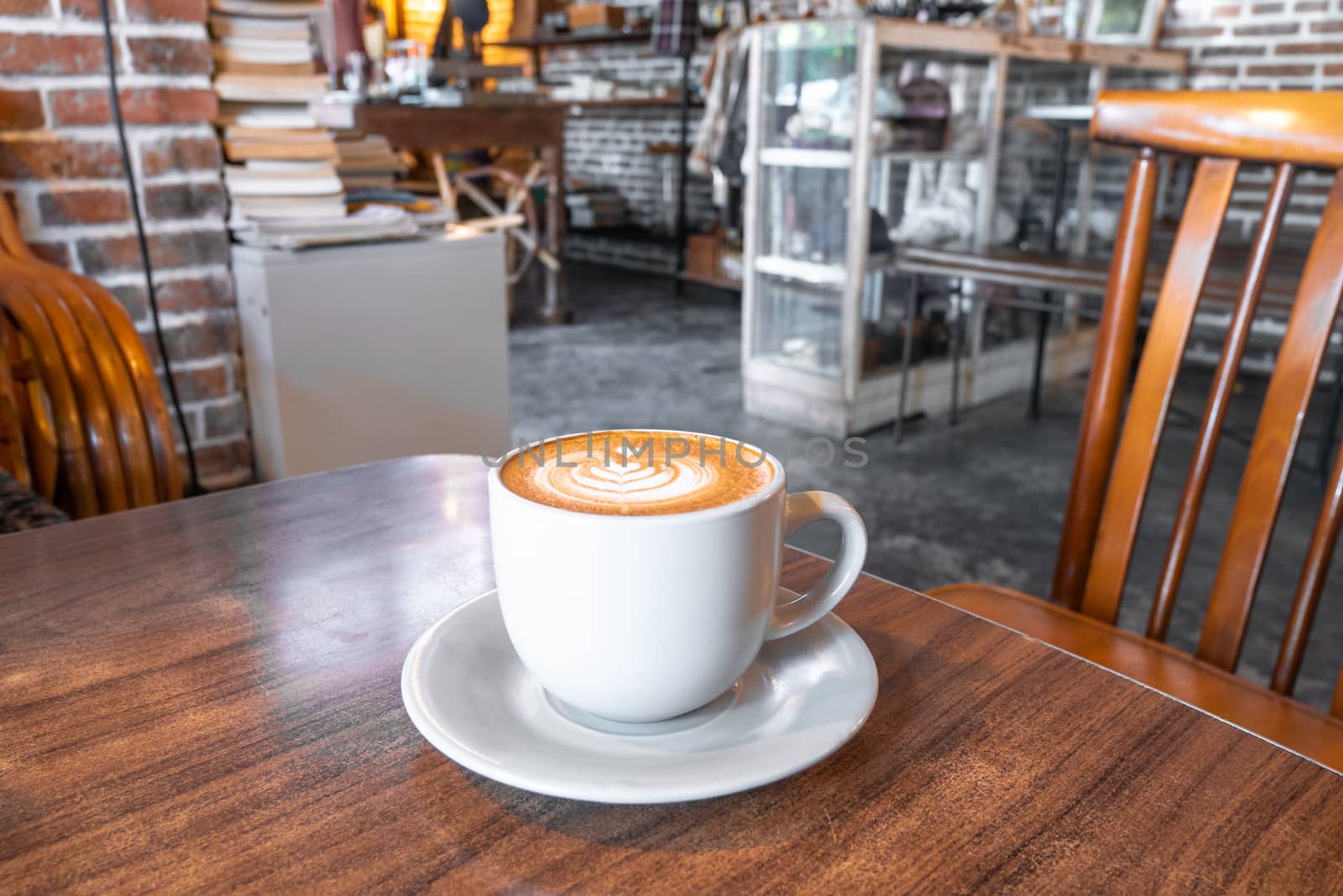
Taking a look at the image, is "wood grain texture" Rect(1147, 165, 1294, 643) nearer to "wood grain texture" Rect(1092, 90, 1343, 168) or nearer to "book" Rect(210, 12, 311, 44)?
"wood grain texture" Rect(1092, 90, 1343, 168)

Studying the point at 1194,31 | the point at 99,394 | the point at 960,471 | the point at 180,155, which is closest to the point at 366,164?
the point at 180,155

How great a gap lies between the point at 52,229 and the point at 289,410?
424 mm

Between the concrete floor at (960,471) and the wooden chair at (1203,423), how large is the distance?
1.15 m

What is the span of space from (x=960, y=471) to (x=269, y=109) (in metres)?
1.93

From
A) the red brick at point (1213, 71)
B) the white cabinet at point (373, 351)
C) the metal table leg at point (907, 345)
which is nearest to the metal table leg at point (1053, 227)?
the metal table leg at point (907, 345)

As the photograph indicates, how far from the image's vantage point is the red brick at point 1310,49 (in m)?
3.26

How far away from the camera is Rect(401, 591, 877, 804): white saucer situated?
356 millimetres

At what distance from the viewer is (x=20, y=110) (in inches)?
53.5

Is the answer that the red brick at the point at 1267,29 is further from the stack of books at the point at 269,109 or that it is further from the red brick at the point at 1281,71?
the stack of books at the point at 269,109

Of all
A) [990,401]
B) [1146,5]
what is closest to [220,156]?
[990,401]

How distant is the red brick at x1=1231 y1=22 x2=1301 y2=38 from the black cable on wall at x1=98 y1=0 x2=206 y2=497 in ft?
11.5

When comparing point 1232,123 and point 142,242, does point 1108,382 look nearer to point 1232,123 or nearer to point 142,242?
point 1232,123

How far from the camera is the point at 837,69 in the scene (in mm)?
2775

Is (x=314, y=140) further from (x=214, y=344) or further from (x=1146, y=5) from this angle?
(x=1146, y=5)
